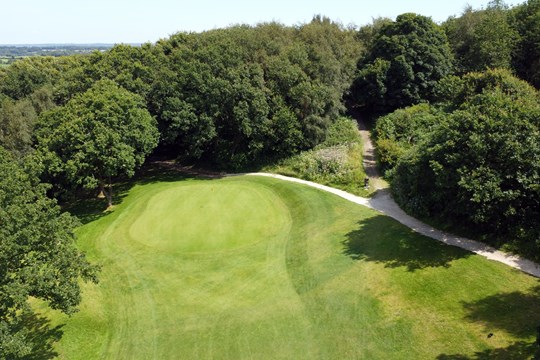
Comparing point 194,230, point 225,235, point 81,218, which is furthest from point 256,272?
point 81,218

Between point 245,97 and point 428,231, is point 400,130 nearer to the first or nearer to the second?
point 245,97

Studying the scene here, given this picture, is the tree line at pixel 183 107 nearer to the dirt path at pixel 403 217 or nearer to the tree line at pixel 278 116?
the tree line at pixel 278 116

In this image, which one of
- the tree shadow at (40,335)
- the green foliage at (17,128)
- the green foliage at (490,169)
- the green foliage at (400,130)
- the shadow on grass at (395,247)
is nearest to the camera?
the tree shadow at (40,335)

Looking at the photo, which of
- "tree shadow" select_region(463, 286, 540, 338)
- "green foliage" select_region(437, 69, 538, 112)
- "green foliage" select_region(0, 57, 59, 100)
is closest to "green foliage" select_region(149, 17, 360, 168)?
"green foliage" select_region(437, 69, 538, 112)

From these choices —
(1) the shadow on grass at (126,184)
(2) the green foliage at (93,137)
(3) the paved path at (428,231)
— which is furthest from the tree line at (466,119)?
(2) the green foliage at (93,137)

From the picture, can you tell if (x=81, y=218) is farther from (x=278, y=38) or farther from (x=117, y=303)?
(x=278, y=38)

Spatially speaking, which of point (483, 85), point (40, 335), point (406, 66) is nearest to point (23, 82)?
point (40, 335)

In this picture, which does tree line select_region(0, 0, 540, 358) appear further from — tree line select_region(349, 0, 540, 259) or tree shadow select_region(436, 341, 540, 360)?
tree shadow select_region(436, 341, 540, 360)
